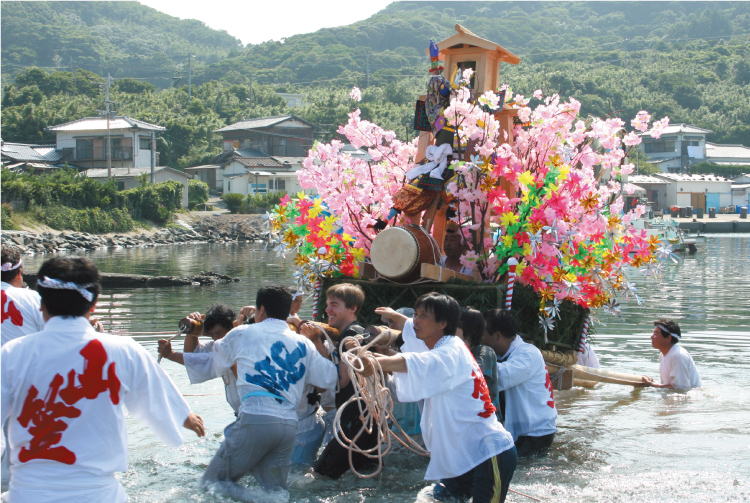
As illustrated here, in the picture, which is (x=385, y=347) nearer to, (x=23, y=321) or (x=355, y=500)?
(x=355, y=500)

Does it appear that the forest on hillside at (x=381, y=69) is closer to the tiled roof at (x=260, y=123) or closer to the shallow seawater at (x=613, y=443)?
the tiled roof at (x=260, y=123)

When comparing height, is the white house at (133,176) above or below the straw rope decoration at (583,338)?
above

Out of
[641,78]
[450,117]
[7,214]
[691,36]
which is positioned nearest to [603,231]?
[450,117]

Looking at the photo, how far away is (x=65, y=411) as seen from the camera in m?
3.49

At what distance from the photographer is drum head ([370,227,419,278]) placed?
21.7 ft

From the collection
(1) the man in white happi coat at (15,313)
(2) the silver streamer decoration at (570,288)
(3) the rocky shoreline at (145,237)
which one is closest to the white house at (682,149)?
(3) the rocky shoreline at (145,237)

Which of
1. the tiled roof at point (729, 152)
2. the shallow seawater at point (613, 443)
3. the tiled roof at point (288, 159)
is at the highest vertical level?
the tiled roof at point (729, 152)

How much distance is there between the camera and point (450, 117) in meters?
6.77

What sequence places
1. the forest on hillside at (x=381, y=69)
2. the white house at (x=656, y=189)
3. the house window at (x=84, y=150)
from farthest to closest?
the forest on hillside at (x=381, y=69) < the white house at (x=656, y=189) < the house window at (x=84, y=150)

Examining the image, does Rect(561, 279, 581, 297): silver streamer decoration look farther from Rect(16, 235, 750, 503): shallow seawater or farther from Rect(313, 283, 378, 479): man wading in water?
Rect(313, 283, 378, 479): man wading in water

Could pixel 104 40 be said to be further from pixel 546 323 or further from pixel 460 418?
pixel 460 418

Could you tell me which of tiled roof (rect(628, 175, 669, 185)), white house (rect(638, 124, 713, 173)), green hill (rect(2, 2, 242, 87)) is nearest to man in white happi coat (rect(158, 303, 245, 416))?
tiled roof (rect(628, 175, 669, 185))

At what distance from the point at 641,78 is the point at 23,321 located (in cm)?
9768

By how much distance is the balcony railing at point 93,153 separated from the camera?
1983 inches
